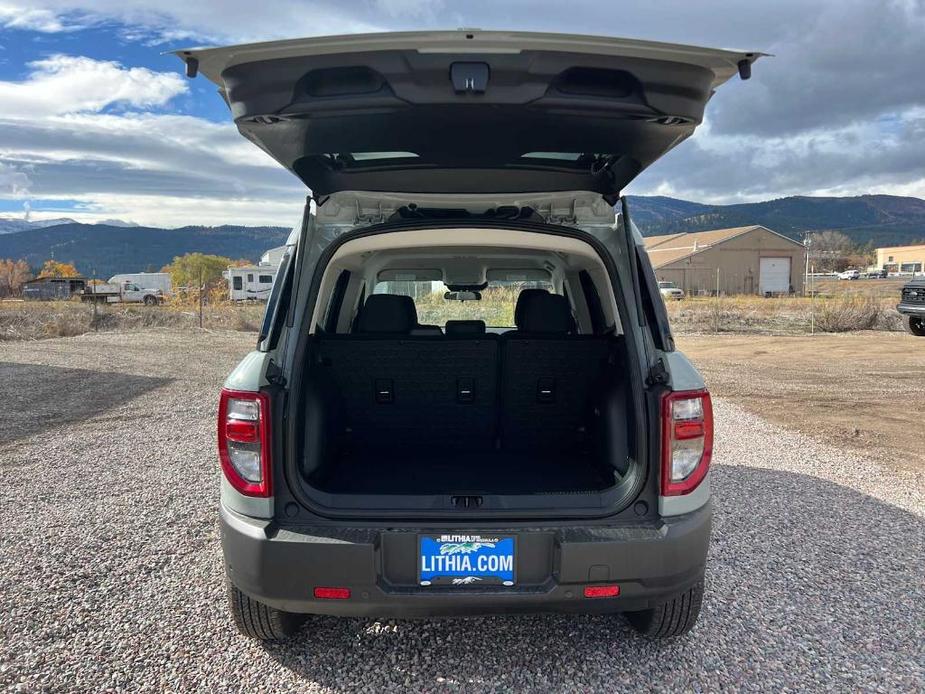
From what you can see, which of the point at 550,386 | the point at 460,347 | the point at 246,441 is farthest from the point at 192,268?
the point at 246,441

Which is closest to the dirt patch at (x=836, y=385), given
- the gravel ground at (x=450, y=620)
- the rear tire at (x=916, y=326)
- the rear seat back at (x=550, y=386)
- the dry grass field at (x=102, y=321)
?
the rear tire at (x=916, y=326)

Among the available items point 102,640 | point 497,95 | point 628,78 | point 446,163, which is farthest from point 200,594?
point 628,78

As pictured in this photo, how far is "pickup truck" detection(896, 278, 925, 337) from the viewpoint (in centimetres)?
1555

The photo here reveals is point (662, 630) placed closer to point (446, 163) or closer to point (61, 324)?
point (446, 163)

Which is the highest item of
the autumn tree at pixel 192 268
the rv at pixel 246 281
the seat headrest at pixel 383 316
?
the autumn tree at pixel 192 268

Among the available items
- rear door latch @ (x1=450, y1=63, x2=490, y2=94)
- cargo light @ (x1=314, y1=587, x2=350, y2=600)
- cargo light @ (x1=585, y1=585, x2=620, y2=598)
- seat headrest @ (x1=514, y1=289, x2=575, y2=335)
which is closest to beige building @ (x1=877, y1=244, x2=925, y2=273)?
seat headrest @ (x1=514, y1=289, x2=575, y2=335)

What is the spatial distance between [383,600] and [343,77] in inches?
66.2

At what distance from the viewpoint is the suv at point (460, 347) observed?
192cm

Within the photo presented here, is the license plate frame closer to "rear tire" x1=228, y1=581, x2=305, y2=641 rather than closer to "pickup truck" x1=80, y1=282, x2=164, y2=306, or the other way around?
"rear tire" x1=228, y1=581, x2=305, y2=641

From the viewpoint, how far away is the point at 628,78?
1964 millimetres

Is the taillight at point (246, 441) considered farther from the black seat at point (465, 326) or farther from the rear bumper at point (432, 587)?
the black seat at point (465, 326)

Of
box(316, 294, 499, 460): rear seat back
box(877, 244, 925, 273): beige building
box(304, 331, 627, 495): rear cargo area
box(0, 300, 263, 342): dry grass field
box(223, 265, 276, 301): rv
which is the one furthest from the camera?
box(877, 244, 925, 273): beige building

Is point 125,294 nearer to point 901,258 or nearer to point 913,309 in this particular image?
point 913,309

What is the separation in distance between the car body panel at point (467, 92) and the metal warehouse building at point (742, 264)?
5690 centimetres
